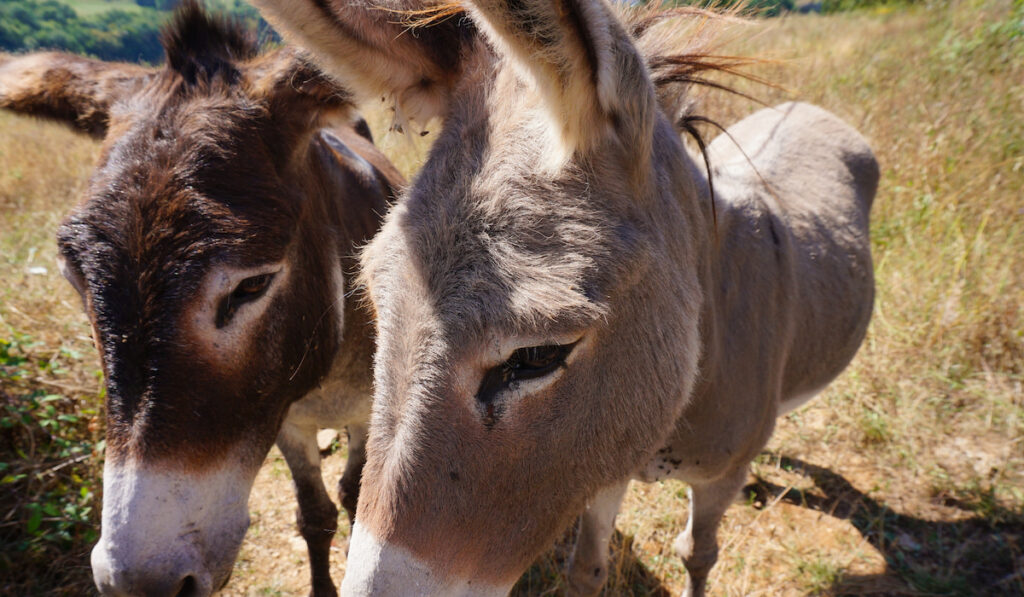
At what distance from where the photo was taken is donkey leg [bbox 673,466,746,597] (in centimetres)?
228

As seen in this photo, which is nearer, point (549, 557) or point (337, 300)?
point (337, 300)

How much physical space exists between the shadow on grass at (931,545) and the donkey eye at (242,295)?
2866mm

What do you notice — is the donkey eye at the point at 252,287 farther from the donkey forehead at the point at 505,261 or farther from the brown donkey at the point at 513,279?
the donkey forehead at the point at 505,261

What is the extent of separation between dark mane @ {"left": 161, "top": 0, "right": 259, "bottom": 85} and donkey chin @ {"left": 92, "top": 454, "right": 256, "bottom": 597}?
135cm

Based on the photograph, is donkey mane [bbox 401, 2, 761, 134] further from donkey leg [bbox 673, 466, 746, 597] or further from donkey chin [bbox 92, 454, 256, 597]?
donkey leg [bbox 673, 466, 746, 597]

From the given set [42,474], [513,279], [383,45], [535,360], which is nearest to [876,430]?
[535,360]

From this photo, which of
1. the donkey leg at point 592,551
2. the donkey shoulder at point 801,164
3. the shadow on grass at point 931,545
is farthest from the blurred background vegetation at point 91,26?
the shadow on grass at point 931,545

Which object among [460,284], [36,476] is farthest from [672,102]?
[36,476]

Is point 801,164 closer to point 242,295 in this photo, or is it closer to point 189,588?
point 242,295

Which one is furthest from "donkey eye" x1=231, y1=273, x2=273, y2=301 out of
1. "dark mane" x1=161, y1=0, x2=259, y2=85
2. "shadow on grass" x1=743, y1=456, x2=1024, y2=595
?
"shadow on grass" x1=743, y1=456, x2=1024, y2=595

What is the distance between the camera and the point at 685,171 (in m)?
1.53

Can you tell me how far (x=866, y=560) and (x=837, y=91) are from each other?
5.72 metres

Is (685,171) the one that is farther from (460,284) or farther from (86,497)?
(86,497)

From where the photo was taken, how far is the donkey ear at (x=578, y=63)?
942mm
